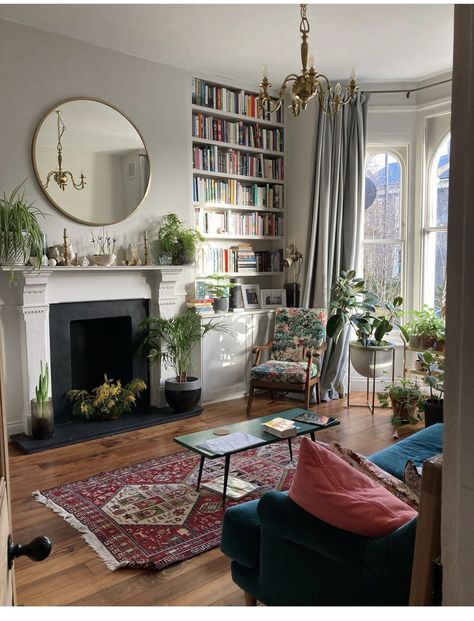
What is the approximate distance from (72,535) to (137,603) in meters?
0.73

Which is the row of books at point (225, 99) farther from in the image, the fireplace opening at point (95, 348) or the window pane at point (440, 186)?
the fireplace opening at point (95, 348)

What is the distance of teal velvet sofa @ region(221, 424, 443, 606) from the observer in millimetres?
1488

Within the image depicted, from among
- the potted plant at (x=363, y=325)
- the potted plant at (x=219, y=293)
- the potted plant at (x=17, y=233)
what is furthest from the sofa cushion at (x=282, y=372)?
the potted plant at (x=17, y=233)

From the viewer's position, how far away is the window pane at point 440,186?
210 inches

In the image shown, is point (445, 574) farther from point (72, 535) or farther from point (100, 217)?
point (100, 217)

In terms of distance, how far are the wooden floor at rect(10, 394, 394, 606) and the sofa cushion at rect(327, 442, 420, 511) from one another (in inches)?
31.9

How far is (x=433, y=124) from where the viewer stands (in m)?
5.39

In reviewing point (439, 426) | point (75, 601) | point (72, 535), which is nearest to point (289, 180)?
point (439, 426)

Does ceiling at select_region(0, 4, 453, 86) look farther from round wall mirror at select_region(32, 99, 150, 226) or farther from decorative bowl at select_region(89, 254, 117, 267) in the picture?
decorative bowl at select_region(89, 254, 117, 267)

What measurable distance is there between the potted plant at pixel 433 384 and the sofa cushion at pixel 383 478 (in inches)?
81.0

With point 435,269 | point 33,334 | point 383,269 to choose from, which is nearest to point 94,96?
point 33,334

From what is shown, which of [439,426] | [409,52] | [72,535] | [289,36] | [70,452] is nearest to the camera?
[72,535]

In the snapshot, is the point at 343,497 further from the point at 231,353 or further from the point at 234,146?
the point at 234,146

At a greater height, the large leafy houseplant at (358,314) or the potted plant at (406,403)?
the large leafy houseplant at (358,314)
